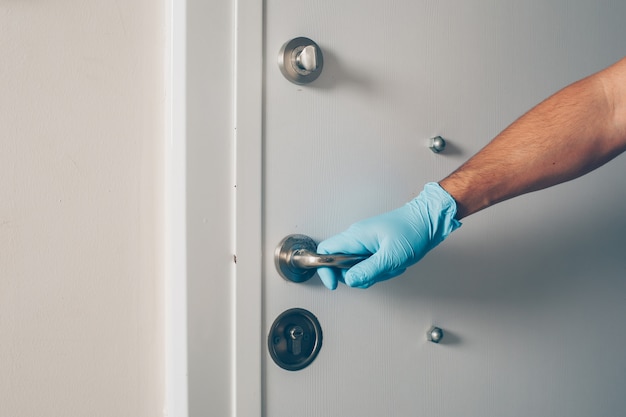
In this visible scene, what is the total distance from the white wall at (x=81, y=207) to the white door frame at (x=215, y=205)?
0.06m

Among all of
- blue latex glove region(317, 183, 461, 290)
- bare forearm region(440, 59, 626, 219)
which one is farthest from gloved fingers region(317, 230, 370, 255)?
bare forearm region(440, 59, 626, 219)

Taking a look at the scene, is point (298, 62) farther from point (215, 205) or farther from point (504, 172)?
point (504, 172)

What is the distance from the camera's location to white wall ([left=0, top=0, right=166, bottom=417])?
0.50 metres

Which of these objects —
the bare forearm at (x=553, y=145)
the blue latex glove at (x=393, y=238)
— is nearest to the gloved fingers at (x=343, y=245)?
the blue latex glove at (x=393, y=238)

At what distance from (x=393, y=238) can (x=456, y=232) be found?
16cm

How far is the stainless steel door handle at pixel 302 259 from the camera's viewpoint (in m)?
0.50

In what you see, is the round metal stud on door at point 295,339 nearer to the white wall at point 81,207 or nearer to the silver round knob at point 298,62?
the white wall at point 81,207

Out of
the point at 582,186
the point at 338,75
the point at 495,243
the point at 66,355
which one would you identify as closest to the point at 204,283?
the point at 66,355

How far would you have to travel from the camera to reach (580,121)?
62 cm

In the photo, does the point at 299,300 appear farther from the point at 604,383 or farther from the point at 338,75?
the point at 604,383

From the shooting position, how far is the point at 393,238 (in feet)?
1.78

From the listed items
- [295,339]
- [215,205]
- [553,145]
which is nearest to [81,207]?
[215,205]

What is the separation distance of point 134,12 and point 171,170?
19 centimetres

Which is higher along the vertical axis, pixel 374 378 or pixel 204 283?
pixel 204 283
